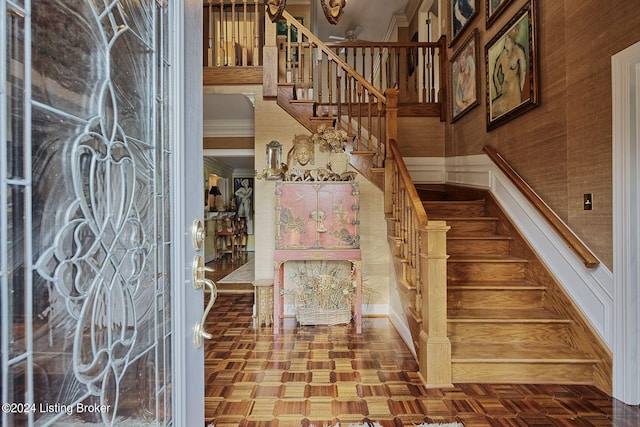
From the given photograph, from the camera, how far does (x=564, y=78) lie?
274 cm

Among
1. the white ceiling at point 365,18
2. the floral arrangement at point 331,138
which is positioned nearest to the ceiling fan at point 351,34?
the white ceiling at point 365,18

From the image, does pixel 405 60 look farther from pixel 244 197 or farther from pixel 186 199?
pixel 244 197

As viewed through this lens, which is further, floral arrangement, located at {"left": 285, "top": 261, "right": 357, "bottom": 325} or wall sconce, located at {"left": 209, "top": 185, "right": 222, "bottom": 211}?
wall sconce, located at {"left": 209, "top": 185, "right": 222, "bottom": 211}

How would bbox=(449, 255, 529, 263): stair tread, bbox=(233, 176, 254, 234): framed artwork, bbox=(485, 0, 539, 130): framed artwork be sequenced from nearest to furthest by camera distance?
bbox=(485, 0, 539, 130): framed artwork, bbox=(449, 255, 529, 263): stair tread, bbox=(233, 176, 254, 234): framed artwork

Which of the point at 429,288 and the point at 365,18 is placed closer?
the point at 429,288

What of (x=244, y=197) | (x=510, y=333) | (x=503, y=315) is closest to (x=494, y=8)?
(x=503, y=315)

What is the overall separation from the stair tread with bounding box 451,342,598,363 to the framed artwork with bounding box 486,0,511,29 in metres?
3.04

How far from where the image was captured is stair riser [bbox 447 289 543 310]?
3.01 meters

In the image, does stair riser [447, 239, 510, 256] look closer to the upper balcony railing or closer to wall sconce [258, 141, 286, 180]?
wall sconce [258, 141, 286, 180]

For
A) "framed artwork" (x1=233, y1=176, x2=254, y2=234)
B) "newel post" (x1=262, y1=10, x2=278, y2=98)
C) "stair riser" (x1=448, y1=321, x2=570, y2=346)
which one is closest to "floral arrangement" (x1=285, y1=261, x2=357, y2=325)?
"stair riser" (x1=448, y1=321, x2=570, y2=346)

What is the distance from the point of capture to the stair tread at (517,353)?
2502 mm

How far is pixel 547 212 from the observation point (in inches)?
113

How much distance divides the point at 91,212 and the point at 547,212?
3078 millimetres

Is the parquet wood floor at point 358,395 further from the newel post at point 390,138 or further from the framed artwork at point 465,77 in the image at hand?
the framed artwork at point 465,77
